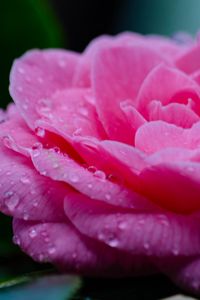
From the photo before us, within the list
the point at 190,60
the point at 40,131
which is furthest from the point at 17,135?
the point at 190,60

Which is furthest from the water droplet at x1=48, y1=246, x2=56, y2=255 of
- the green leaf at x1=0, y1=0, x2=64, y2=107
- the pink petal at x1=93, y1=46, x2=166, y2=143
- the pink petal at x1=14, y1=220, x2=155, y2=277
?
the green leaf at x1=0, y1=0, x2=64, y2=107

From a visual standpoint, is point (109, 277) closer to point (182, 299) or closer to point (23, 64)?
point (182, 299)

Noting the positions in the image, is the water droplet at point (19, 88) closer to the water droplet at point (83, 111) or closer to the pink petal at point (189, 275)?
the water droplet at point (83, 111)

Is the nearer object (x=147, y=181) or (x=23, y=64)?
(x=147, y=181)

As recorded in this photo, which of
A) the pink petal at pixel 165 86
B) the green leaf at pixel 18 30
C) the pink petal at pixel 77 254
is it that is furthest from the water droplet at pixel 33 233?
the green leaf at pixel 18 30

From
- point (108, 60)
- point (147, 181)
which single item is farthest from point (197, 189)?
point (108, 60)

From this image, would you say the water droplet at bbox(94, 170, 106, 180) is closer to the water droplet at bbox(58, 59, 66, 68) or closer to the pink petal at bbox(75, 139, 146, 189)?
the pink petal at bbox(75, 139, 146, 189)

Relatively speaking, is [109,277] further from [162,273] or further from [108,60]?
[108,60]
